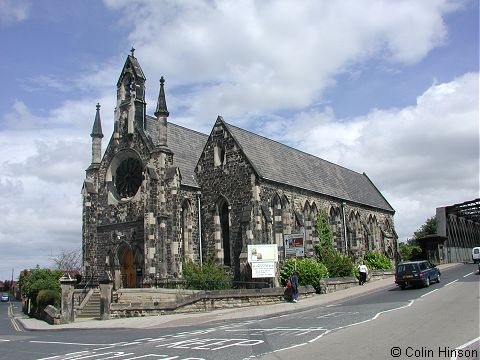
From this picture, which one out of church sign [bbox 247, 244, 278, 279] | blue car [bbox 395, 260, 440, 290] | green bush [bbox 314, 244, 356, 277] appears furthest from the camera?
green bush [bbox 314, 244, 356, 277]

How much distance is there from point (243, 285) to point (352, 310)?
11736 mm

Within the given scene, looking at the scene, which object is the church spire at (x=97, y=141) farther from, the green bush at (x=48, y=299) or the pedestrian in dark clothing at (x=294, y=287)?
the pedestrian in dark clothing at (x=294, y=287)

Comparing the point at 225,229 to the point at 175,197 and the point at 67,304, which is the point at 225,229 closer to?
the point at 175,197

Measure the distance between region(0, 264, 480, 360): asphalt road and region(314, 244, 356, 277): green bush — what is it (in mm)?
14874

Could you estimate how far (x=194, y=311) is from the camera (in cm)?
2533

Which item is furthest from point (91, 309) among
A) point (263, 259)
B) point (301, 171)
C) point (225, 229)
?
point (301, 171)

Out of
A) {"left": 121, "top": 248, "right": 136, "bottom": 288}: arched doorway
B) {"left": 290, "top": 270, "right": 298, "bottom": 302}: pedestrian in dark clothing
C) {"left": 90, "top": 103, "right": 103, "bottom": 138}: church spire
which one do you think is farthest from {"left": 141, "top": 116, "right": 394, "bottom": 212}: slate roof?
{"left": 290, "top": 270, "right": 298, "bottom": 302}: pedestrian in dark clothing

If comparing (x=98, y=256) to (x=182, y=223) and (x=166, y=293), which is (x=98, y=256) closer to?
(x=182, y=223)

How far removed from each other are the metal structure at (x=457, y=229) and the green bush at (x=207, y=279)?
1507 inches

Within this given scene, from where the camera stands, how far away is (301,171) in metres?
42.4

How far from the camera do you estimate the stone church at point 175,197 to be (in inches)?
1309

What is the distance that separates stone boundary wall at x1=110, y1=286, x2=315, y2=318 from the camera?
25.2m

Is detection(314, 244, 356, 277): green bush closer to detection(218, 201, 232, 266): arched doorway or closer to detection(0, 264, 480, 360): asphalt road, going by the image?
detection(218, 201, 232, 266): arched doorway

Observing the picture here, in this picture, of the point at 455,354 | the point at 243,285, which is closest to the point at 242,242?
the point at 243,285
